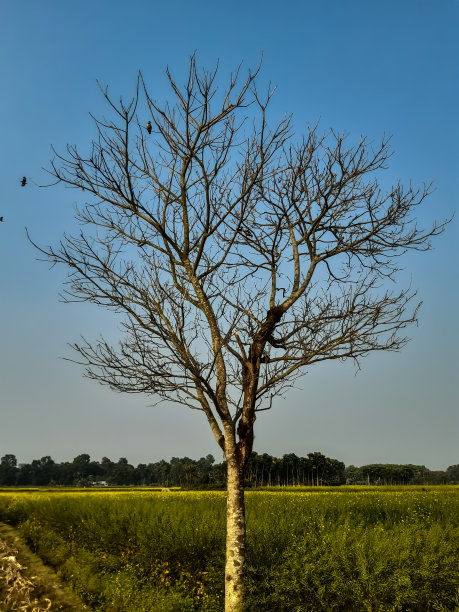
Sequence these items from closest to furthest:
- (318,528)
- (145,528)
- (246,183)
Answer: (246,183)
(318,528)
(145,528)

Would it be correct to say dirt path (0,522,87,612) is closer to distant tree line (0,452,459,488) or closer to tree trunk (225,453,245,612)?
tree trunk (225,453,245,612)

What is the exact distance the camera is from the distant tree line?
325ft

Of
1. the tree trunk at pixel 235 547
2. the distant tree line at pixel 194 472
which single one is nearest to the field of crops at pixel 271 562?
the tree trunk at pixel 235 547

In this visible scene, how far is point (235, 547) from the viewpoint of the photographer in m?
6.73

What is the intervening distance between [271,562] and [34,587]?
524cm

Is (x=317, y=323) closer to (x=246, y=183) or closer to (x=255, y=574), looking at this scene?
(x=246, y=183)

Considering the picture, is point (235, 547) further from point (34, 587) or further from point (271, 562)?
point (34, 587)

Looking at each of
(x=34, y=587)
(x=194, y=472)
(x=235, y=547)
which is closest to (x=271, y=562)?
(x=235, y=547)

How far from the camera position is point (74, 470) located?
146m

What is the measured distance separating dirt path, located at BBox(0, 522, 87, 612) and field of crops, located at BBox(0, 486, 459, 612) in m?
0.30

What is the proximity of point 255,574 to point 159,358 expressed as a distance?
3963 millimetres

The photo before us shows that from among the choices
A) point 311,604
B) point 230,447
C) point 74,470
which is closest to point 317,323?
point 230,447

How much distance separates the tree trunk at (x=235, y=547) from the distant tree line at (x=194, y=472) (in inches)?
3015

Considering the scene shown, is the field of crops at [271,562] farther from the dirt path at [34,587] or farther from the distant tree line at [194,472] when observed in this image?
the distant tree line at [194,472]
